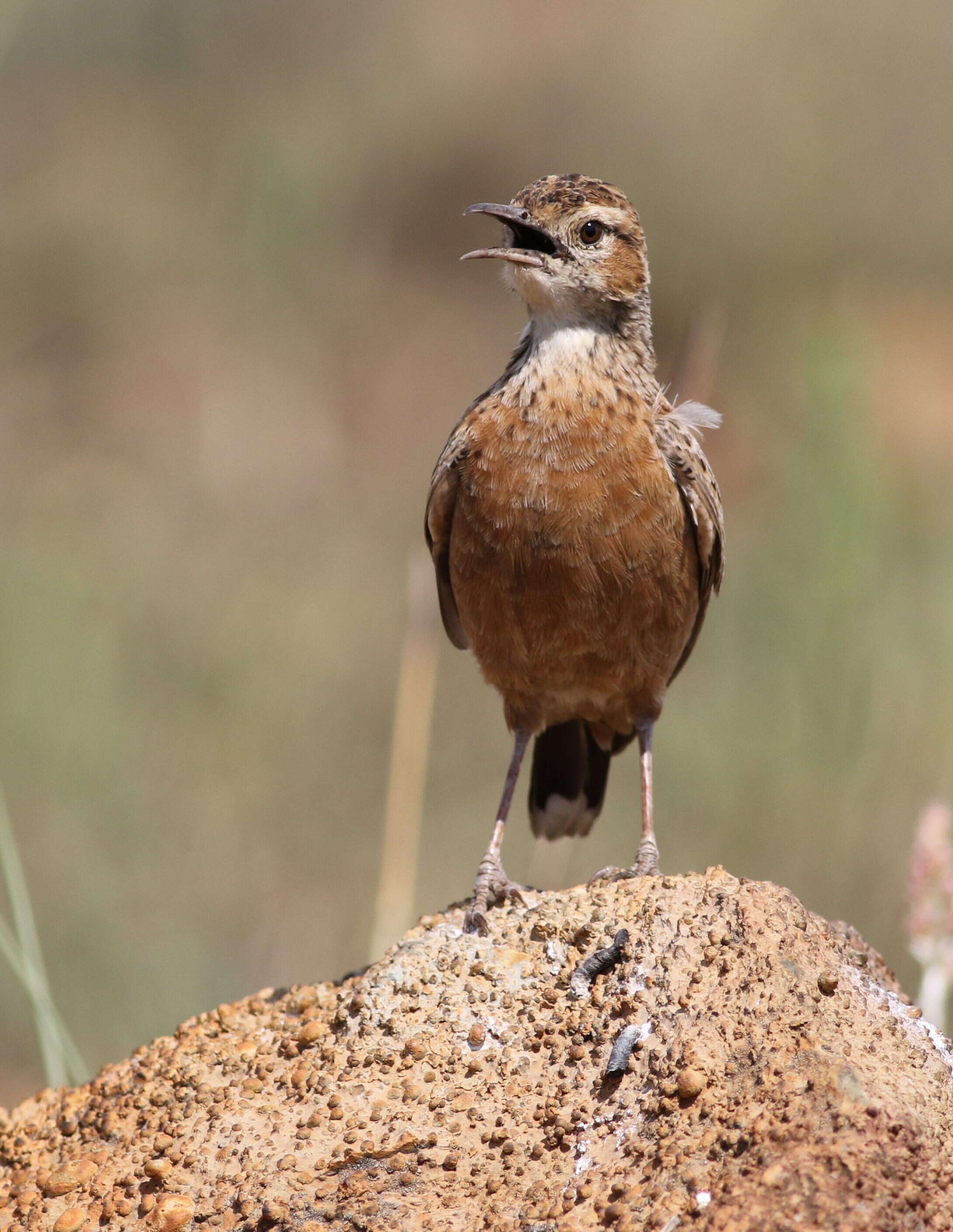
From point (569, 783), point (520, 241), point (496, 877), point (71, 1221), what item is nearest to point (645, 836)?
point (496, 877)

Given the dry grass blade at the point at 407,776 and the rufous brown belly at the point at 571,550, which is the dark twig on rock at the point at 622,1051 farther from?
the rufous brown belly at the point at 571,550

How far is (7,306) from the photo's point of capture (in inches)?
550

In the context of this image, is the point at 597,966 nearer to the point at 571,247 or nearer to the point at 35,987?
the point at 35,987

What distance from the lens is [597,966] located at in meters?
3.41

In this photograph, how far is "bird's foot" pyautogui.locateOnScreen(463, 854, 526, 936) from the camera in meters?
3.81

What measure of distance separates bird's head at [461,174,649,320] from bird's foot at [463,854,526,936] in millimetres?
2066

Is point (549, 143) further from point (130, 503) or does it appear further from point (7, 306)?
point (130, 503)

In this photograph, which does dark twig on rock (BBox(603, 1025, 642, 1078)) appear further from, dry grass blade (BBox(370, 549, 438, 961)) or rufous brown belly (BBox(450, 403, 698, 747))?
rufous brown belly (BBox(450, 403, 698, 747))

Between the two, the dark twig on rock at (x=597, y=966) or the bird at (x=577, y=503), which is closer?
the dark twig on rock at (x=597, y=966)

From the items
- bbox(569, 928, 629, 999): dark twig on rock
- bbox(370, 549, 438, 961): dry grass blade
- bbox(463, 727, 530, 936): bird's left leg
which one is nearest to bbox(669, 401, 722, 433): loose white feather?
bbox(370, 549, 438, 961): dry grass blade

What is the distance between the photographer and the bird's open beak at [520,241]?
518 cm

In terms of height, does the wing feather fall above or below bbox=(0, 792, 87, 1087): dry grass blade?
above

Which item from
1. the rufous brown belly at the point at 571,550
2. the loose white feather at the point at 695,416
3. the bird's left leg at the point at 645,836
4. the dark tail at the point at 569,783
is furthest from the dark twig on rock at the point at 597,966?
the dark tail at the point at 569,783

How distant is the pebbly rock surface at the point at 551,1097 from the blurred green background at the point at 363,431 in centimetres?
237
